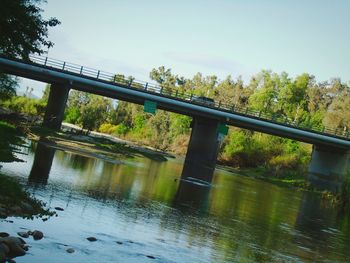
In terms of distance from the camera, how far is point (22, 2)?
24500 millimetres

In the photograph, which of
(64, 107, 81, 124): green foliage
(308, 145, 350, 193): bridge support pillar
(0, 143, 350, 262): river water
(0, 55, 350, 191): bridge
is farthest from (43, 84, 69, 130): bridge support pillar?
(64, 107, 81, 124): green foliage

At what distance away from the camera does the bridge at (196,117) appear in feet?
186

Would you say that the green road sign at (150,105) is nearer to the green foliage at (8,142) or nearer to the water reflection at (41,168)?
the green foliage at (8,142)

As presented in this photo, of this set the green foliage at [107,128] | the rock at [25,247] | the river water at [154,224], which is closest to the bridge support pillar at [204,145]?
the river water at [154,224]

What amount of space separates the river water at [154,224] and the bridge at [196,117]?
2452 centimetres

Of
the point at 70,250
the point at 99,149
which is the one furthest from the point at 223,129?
the point at 70,250

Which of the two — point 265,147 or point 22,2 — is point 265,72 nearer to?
point 265,147

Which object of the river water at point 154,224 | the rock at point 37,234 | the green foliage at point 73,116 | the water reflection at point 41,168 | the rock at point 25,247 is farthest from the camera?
the green foliage at point 73,116

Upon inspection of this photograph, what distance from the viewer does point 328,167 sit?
221ft

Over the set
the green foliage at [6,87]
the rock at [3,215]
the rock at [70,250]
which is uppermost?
the green foliage at [6,87]

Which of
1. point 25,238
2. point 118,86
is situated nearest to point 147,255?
point 25,238

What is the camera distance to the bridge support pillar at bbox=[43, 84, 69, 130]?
5681cm

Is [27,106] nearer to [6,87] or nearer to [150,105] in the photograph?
[150,105]

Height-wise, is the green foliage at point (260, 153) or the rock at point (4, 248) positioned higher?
the green foliage at point (260, 153)
